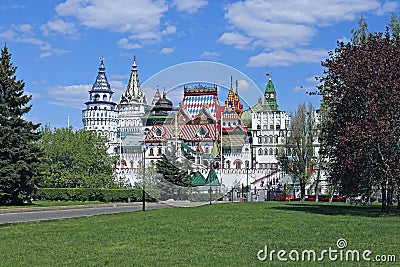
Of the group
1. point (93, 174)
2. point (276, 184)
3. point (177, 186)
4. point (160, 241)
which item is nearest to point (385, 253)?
point (160, 241)

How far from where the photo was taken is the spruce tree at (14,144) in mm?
34125

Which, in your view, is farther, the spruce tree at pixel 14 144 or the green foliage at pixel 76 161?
the green foliage at pixel 76 161

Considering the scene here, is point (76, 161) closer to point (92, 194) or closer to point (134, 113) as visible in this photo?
point (92, 194)

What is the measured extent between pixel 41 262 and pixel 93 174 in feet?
155

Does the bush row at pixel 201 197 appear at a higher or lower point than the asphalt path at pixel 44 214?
higher

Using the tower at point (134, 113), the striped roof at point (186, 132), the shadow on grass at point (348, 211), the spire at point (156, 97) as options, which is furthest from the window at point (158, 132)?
the shadow on grass at point (348, 211)

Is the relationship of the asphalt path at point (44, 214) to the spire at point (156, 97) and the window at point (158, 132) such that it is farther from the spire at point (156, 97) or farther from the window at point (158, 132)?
the spire at point (156, 97)

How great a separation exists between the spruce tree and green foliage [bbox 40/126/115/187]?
1774cm

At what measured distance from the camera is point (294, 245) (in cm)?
1189

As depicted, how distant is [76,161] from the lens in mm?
56000

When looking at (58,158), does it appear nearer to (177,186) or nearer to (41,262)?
(177,186)

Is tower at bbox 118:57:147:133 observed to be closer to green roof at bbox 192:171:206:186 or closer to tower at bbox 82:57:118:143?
green roof at bbox 192:171:206:186

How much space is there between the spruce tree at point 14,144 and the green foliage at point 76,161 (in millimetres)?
17737

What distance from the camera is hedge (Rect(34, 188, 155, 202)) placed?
4759 cm
